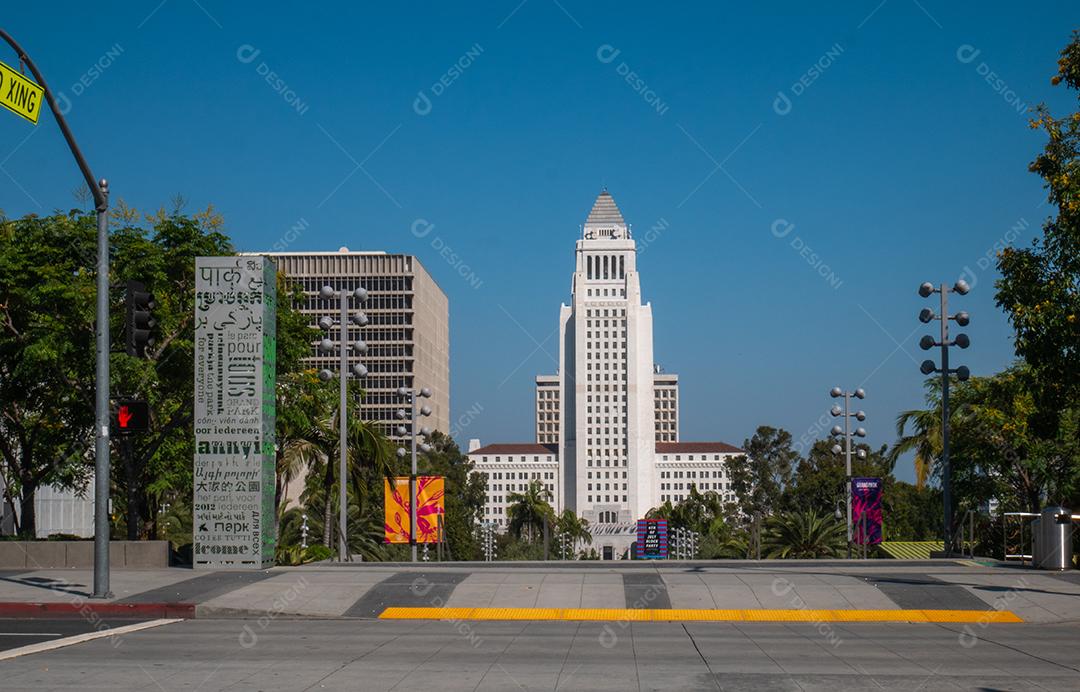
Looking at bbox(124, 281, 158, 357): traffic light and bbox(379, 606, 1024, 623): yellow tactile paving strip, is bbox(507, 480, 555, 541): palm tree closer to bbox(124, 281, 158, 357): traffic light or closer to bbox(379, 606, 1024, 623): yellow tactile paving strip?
bbox(379, 606, 1024, 623): yellow tactile paving strip

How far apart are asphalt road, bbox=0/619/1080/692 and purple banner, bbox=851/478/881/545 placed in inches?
727

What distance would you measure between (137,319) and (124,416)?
2.01 metres

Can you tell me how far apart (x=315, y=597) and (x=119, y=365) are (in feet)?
40.7

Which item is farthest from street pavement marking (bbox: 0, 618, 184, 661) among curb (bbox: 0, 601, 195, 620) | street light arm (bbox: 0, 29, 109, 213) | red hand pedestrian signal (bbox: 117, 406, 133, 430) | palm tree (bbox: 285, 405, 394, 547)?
palm tree (bbox: 285, 405, 394, 547)

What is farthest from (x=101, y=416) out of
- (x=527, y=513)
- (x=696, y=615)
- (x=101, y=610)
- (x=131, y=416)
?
(x=527, y=513)

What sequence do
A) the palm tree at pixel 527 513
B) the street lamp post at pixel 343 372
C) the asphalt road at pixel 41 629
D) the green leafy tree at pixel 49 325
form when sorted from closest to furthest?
the asphalt road at pixel 41 629
the green leafy tree at pixel 49 325
the street lamp post at pixel 343 372
the palm tree at pixel 527 513

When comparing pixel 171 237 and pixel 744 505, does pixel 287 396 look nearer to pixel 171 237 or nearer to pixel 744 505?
pixel 171 237

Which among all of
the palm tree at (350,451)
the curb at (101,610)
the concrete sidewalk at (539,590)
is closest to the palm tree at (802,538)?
the concrete sidewalk at (539,590)

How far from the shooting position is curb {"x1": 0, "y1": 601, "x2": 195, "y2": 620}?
60.8 feet

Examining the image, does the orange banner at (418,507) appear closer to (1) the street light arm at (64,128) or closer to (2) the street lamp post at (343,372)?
(2) the street lamp post at (343,372)

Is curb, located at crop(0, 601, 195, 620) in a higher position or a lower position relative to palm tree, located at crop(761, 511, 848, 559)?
higher

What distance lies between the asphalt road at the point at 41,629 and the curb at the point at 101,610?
1.85 feet

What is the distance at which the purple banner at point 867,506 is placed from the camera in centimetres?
3603

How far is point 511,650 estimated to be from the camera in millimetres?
14586
